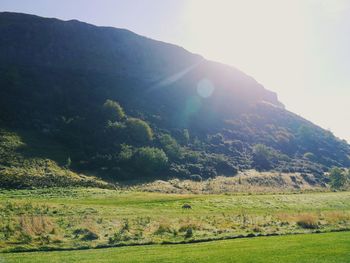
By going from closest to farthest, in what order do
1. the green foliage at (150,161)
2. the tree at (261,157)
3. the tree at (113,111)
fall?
the green foliage at (150,161), the tree at (113,111), the tree at (261,157)

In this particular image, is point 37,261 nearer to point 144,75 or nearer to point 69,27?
point 144,75

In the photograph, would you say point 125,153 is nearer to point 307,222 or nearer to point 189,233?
point 307,222

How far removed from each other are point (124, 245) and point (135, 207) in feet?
68.3

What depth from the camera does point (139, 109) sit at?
12500 centimetres

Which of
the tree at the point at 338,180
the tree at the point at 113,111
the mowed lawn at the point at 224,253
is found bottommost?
the tree at the point at 338,180

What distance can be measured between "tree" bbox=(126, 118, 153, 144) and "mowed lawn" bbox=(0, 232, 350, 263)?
80127 mm

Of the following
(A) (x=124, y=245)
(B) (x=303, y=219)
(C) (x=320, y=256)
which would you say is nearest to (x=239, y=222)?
(B) (x=303, y=219)

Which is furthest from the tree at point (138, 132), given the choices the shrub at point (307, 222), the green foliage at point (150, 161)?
the shrub at point (307, 222)

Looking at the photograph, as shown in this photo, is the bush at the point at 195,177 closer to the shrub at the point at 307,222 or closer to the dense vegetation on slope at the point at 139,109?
the dense vegetation on slope at the point at 139,109

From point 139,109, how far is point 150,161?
123 ft

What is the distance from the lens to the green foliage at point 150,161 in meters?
90.1

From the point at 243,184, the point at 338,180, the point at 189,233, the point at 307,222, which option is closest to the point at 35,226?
the point at 189,233

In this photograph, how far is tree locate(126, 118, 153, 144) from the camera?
103 meters

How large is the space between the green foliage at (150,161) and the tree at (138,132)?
8641 millimetres
